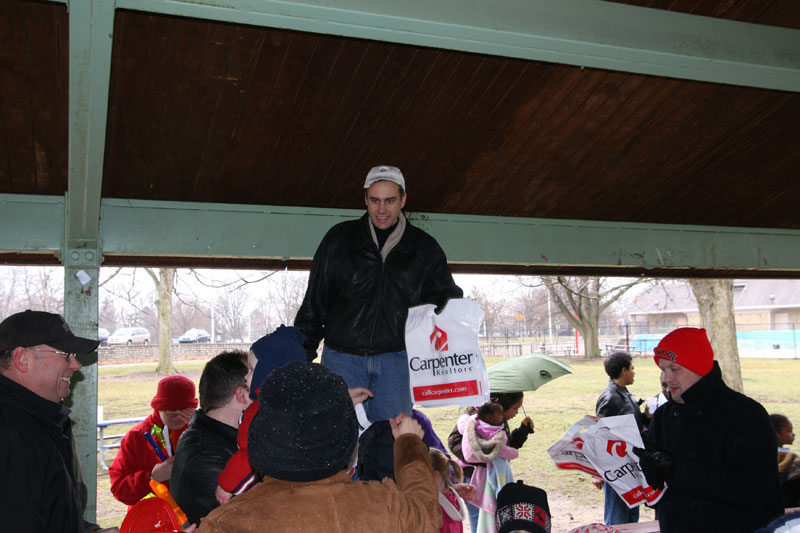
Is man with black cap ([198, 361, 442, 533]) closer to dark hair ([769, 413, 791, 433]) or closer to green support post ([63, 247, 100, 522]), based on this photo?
green support post ([63, 247, 100, 522])

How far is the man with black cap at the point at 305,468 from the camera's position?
1427 mm

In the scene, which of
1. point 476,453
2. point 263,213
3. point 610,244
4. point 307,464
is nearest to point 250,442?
point 307,464

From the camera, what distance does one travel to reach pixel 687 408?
3.17 metres

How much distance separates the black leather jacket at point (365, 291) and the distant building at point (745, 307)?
1450 inches

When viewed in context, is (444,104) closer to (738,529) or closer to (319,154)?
(319,154)

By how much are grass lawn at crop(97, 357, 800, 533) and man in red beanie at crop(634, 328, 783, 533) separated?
209 inches

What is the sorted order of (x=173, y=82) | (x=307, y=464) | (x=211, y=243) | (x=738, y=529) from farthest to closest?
(x=211, y=243) < (x=173, y=82) < (x=738, y=529) < (x=307, y=464)

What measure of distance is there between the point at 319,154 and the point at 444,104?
3.12 feet

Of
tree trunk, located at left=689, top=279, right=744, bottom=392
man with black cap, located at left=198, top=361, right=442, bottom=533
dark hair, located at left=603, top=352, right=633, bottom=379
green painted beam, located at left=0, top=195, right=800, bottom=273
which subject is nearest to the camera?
man with black cap, located at left=198, top=361, right=442, bottom=533

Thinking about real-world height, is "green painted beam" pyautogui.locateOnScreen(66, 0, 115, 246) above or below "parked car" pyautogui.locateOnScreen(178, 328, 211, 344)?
above

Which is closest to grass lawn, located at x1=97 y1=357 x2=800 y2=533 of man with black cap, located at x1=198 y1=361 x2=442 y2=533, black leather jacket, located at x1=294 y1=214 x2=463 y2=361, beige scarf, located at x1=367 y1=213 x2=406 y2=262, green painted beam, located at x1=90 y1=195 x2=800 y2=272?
green painted beam, located at x1=90 y1=195 x2=800 y2=272

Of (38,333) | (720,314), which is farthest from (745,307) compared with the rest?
(38,333)

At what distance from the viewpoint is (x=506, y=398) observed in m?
6.33

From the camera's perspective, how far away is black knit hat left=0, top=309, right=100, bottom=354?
2437 millimetres
